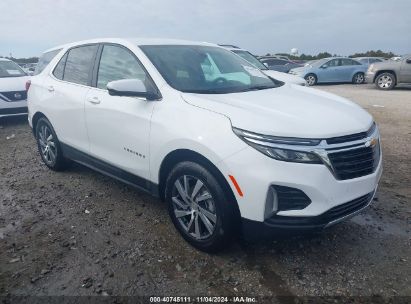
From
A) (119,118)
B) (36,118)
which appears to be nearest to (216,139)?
(119,118)

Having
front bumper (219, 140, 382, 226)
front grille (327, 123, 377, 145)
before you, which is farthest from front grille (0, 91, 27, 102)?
front grille (327, 123, 377, 145)

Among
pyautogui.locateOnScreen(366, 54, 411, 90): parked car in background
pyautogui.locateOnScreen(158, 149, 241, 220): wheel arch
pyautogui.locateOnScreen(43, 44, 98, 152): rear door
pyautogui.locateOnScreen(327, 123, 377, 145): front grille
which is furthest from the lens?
pyautogui.locateOnScreen(366, 54, 411, 90): parked car in background

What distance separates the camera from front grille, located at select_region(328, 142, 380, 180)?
260 centimetres

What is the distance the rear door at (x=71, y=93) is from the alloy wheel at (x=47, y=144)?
31 cm

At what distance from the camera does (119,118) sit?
3545 mm

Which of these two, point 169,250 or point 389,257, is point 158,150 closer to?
point 169,250

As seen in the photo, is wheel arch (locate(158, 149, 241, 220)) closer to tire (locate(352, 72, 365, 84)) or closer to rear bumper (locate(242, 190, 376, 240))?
rear bumper (locate(242, 190, 376, 240))

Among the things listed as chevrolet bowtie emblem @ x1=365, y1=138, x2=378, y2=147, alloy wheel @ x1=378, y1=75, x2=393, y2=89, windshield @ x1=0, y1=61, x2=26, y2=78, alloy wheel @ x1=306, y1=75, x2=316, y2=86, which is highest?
chevrolet bowtie emblem @ x1=365, y1=138, x2=378, y2=147

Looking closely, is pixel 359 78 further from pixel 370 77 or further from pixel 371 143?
pixel 371 143

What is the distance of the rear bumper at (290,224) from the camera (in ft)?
8.51

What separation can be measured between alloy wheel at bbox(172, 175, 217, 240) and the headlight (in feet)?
2.01

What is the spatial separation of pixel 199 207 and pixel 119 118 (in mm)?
1236

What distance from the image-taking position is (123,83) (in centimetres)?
313

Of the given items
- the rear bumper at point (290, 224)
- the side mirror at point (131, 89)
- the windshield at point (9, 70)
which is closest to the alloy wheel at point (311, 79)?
the windshield at point (9, 70)
